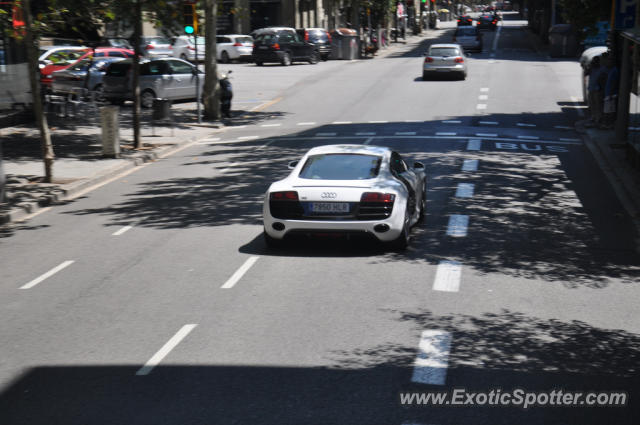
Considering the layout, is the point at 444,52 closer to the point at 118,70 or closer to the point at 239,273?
the point at 118,70

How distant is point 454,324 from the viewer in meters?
8.93

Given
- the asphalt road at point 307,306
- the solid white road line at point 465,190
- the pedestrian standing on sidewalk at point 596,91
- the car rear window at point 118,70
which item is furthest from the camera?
the car rear window at point 118,70

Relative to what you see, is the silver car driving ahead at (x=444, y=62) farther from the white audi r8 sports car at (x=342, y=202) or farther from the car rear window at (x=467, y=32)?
the white audi r8 sports car at (x=342, y=202)

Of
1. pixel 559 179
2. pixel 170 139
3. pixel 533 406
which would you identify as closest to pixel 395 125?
pixel 170 139

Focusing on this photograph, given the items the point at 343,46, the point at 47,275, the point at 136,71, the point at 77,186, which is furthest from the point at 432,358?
the point at 343,46

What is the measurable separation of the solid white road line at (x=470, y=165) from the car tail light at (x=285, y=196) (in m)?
8.48

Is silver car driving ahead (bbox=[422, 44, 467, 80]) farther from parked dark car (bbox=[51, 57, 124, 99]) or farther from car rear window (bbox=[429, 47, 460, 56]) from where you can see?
parked dark car (bbox=[51, 57, 124, 99])

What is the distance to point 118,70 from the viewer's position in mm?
Result: 31234

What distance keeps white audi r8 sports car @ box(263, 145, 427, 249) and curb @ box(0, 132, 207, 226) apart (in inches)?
232

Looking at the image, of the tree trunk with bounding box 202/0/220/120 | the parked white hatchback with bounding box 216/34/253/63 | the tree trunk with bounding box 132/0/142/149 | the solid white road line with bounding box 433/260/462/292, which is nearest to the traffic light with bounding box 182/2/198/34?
the tree trunk with bounding box 202/0/220/120

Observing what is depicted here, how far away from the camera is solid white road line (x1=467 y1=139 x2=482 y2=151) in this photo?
Result: 22.5 metres

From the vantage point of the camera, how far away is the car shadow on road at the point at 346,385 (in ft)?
21.8

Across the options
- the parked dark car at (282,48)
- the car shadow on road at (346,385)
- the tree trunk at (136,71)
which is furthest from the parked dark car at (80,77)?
the car shadow on road at (346,385)

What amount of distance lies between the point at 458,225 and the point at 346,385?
279 inches
